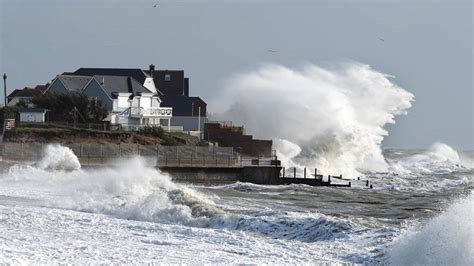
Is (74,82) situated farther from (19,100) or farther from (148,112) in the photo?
(19,100)

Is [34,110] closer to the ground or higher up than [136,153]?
higher up

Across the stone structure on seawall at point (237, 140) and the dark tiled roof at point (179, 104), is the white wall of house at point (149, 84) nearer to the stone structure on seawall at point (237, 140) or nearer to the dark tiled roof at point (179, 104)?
the dark tiled roof at point (179, 104)

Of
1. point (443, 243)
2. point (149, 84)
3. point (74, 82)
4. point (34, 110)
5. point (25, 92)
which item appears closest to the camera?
point (443, 243)

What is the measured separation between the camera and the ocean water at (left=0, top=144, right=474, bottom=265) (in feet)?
54.5

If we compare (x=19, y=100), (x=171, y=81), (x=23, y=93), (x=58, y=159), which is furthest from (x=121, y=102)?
(x=58, y=159)

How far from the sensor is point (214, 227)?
72.4ft

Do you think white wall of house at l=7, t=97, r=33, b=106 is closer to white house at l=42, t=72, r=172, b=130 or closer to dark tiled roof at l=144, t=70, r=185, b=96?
white house at l=42, t=72, r=172, b=130

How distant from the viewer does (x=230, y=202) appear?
30.4 m

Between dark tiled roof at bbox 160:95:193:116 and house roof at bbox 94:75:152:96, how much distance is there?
4232 millimetres

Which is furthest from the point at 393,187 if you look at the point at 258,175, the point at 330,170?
the point at 330,170

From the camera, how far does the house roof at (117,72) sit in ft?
235

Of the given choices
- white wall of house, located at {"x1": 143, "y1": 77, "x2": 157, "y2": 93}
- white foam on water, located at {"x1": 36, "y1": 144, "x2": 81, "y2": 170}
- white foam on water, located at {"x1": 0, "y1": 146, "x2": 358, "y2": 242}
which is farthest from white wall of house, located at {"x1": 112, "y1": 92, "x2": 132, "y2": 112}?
white foam on water, located at {"x1": 0, "y1": 146, "x2": 358, "y2": 242}

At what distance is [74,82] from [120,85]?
3.36 meters

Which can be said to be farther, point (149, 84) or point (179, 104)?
point (179, 104)
